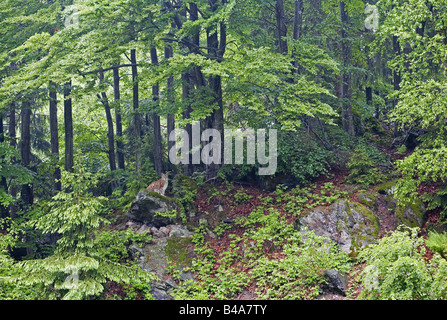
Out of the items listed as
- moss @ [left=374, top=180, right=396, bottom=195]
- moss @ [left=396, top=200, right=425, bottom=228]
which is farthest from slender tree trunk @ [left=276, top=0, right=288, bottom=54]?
moss @ [left=396, top=200, right=425, bottom=228]

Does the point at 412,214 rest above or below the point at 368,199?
below

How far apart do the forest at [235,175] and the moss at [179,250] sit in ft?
0.14

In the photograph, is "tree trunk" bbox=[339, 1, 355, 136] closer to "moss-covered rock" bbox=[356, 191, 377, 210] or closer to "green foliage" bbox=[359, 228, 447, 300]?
"moss-covered rock" bbox=[356, 191, 377, 210]

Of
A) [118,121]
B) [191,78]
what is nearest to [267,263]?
[191,78]

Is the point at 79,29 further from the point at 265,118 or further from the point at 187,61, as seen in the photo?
the point at 265,118

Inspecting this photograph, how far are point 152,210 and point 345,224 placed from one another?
5.80 meters

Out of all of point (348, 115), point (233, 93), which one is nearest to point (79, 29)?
point (233, 93)

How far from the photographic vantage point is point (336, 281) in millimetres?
8836

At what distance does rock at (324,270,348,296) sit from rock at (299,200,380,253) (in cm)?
126

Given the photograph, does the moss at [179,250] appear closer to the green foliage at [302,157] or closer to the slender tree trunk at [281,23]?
the green foliage at [302,157]

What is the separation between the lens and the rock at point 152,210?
1239cm

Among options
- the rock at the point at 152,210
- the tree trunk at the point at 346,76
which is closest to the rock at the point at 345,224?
the rock at the point at 152,210

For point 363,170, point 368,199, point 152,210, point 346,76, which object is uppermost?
point 346,76

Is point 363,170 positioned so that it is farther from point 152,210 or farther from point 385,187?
point 152,210
